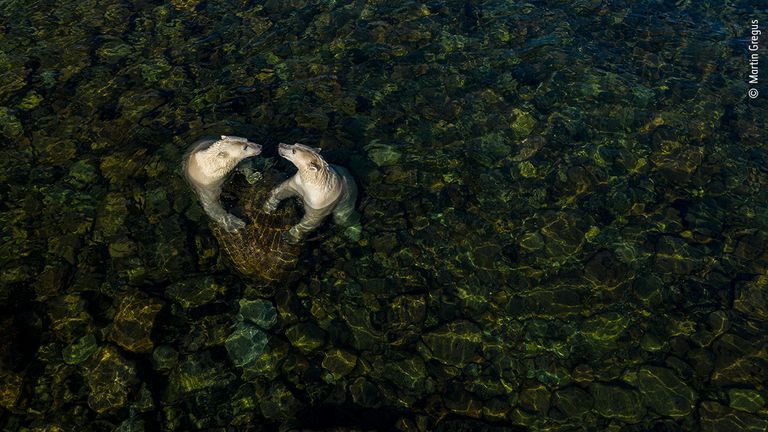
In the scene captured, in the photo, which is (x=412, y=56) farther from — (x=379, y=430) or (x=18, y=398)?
(x=18, y=398)

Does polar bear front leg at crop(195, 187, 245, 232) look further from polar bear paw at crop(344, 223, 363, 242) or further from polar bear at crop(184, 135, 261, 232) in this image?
polar bear paw at crop(344, 223, 363, 242)

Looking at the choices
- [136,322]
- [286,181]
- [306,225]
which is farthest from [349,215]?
[136,322]

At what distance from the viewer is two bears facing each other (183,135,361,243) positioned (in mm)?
7812

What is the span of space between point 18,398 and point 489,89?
12.1 metres

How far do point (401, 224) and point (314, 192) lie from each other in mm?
2746

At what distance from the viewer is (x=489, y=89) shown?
12883 mm

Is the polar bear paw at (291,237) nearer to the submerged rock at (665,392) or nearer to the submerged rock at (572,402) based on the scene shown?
the submerged rock at (572,402)

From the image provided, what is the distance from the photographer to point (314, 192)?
26.6 ft

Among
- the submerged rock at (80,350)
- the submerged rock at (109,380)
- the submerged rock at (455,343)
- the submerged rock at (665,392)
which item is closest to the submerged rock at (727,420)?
the submerged rock at (665,392)

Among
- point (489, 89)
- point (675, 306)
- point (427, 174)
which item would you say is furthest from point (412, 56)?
point (675, 306)

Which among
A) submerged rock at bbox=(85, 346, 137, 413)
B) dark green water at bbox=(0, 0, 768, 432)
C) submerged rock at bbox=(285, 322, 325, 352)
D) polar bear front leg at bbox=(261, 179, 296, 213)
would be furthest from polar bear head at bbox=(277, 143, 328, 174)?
submerged rock at bbox=(85, 346, 137, 413)

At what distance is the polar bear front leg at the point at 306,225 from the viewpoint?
8.60 meters

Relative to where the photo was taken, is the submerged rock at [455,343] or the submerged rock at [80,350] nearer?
the submerged rock at [80,350]

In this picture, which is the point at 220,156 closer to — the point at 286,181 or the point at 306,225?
the point at 286,181
